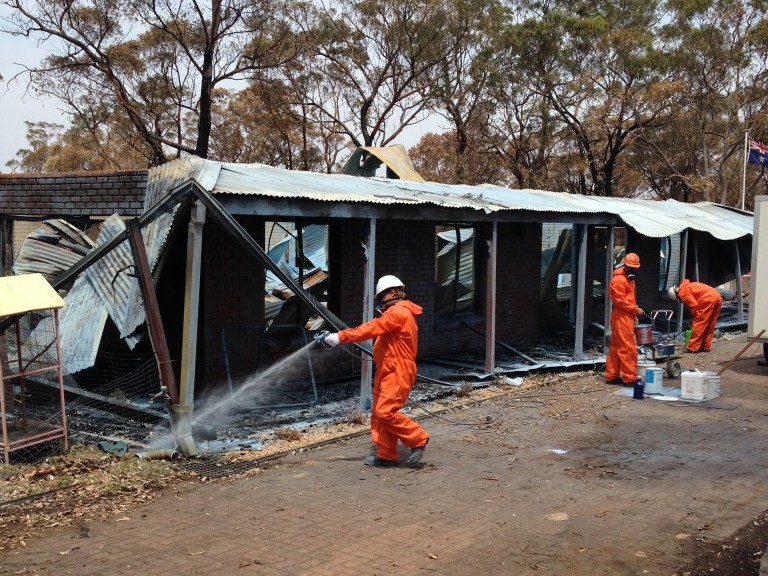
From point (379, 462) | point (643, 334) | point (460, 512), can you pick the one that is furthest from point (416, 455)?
point (643, 334)

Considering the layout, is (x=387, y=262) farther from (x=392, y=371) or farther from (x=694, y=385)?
(x=392, y=371)

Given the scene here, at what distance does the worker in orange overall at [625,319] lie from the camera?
10766 mm

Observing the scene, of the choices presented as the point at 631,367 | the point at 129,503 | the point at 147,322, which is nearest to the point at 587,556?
the point at 129,503

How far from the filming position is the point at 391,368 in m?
6.82

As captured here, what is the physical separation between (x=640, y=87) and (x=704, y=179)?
410cm

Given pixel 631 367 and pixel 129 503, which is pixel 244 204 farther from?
pixel 631 367

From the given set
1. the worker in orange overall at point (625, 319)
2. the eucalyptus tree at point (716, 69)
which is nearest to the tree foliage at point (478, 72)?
the eucalyptus tree at point (716, 69)

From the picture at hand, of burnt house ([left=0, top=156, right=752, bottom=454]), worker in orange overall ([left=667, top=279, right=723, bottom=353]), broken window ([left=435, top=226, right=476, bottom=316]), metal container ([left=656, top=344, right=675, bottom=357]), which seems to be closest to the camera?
burnt house ([left=0, top=156, right=752, bottom=454])

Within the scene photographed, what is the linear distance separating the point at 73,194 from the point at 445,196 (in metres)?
4.75

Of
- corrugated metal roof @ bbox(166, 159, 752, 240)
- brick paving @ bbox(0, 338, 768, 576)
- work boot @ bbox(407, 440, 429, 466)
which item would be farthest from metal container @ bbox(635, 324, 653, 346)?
work boot @ bbox(407, 440, 429, 466)

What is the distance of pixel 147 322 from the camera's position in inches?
276

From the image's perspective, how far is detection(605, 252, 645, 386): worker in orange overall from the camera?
1077cm

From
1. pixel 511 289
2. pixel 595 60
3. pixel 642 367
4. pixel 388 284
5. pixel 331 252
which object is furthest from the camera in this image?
pixel 595 60

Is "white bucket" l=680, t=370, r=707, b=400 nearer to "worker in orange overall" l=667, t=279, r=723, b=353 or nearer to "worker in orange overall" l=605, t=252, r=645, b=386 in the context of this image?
"worker in orange overall" l=605, t=252, r=645, b=386
